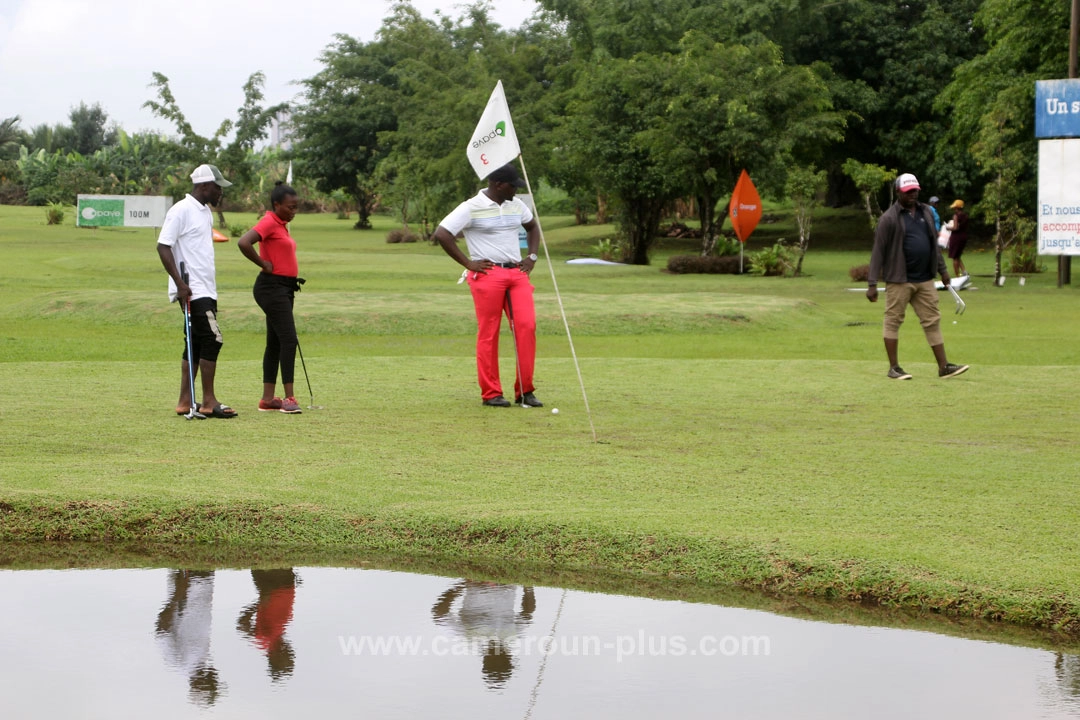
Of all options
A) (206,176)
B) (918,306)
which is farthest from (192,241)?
(918,306)

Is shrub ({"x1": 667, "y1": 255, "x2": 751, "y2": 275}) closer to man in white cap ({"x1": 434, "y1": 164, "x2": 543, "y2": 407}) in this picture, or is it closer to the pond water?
man in white cap ({"x1": 434, "y1": 164, "x2": 543, "y2": 407})

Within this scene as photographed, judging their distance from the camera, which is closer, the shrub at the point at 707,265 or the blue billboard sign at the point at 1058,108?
the blue billboard sign at the point at 1058,108

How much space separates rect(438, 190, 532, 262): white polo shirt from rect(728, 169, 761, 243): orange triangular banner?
27423 millimetres

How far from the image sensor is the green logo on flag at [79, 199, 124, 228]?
55.7 meters

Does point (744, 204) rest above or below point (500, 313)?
above

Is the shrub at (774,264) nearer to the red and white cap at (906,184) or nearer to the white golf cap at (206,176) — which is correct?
the red and white cap at (906,184)

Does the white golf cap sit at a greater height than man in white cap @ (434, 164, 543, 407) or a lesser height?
greater

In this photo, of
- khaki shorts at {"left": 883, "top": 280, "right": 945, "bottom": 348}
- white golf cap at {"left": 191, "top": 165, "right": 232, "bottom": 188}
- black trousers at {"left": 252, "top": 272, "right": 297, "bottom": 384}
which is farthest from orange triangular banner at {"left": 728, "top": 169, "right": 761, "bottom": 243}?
white golf cap at {"left": 191, "top": 165, "right": 232, "bottom": 188}

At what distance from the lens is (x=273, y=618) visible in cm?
524

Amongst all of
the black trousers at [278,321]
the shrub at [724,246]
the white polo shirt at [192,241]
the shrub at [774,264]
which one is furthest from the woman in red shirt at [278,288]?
the shrub at [724,246]

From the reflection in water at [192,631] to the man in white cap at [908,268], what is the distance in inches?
331

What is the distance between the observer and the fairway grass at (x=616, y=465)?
5.92 meters

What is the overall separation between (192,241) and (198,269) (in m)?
0.21

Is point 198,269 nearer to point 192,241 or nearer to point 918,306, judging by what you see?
point 192,241
